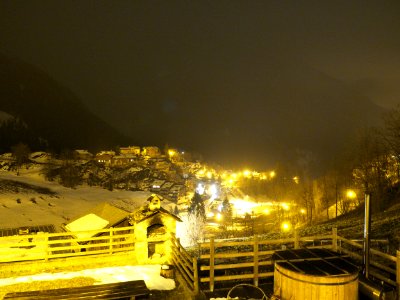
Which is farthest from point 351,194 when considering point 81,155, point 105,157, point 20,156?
point 105,157

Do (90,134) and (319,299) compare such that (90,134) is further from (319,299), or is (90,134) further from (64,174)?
(319,299)

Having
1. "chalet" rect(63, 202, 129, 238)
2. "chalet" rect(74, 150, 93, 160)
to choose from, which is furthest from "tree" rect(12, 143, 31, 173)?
"chalet" rect(63, 202, 129, 238)

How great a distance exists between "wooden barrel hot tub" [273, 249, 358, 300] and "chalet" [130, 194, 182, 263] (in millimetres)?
6709

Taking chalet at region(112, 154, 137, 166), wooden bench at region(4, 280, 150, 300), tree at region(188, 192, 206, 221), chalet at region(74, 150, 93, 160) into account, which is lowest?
tree at region(188, 192, 206, 221)

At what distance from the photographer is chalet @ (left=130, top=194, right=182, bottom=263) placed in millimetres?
14156

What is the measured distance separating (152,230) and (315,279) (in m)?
9.33

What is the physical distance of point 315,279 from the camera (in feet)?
25.6

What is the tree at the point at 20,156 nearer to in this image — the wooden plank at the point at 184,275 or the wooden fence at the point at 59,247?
the wooden fence at the point at 59,247

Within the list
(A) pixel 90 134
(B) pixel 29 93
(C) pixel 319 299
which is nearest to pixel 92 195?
(C) pixel 319 299

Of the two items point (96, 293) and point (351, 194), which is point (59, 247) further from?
point (351, 194)

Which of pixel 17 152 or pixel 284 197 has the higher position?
pixel 17 152

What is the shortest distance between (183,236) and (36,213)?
27534 mm

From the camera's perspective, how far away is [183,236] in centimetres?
6469

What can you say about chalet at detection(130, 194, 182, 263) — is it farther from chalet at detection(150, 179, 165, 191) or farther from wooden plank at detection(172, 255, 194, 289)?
chalet at detection(150, 179, 165, 191)
